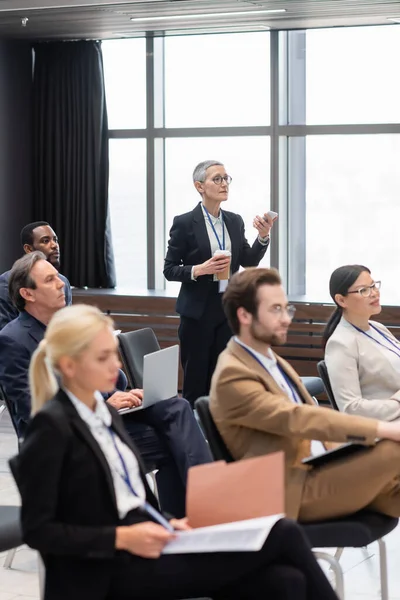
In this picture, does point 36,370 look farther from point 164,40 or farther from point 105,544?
point 164,40

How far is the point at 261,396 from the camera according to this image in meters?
2.91

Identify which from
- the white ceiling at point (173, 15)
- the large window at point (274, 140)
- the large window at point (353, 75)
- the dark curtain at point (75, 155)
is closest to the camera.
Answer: the white ceiling at point (173, 15)

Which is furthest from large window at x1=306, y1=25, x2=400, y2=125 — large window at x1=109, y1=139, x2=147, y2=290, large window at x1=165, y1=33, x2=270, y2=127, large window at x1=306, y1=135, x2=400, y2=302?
large window at x1=109, y1=139, x2=147, y2=290

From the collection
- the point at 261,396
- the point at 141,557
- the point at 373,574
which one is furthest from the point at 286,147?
the point at 141,557

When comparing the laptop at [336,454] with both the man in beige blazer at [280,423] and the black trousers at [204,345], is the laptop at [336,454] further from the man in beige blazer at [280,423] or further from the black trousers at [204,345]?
the black trousers at [204,345]

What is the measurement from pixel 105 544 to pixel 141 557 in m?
0.14

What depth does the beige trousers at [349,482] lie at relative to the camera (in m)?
2.94

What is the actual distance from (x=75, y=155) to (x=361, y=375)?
5.63m

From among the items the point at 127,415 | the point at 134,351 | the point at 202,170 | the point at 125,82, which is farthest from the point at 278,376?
the point at 125,82

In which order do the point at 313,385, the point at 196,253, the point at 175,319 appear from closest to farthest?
the point at 313,385, the point at 196,253, the point at 175,319

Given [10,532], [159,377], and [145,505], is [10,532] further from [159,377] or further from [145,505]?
[159,377]

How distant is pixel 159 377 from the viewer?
12.6 ft

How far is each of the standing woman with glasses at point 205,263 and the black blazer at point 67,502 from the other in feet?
10.6

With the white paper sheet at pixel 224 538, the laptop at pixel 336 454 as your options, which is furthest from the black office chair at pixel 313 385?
the white paper sheet at pixel 224 538
